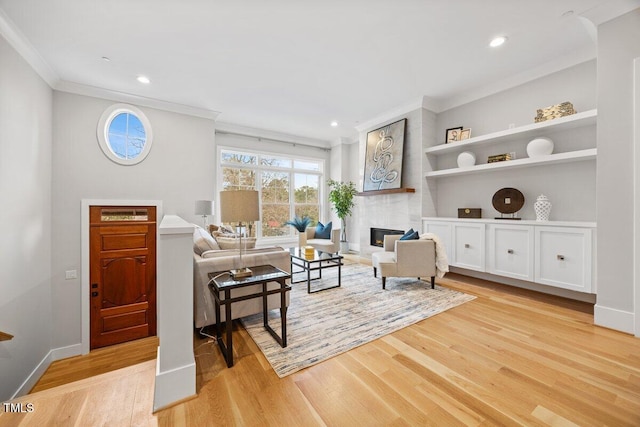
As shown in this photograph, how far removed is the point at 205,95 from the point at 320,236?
326 centimetres

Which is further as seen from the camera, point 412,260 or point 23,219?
point 412,260

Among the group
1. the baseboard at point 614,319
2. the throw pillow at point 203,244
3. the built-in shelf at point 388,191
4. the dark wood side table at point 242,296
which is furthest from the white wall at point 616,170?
the throw pillow at point 203,244

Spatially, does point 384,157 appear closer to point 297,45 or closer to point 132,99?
point 297,45

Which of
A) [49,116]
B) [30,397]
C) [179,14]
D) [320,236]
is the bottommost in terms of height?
[30,397]

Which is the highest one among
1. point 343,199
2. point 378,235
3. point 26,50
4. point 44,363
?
point 26,50

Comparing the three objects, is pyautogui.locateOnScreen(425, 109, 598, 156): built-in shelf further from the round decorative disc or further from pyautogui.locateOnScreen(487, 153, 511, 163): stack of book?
the round decorative disc

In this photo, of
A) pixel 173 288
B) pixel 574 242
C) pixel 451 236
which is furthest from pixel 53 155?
pixel 574 242

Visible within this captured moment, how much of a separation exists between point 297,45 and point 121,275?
3755 millimetres

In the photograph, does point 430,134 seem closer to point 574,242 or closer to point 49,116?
point 574,242

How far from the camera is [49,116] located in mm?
3045

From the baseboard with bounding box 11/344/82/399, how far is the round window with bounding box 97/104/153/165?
8.20 feet

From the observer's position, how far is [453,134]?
13.7 ft
